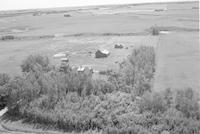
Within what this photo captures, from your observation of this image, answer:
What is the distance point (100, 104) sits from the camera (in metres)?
22.3

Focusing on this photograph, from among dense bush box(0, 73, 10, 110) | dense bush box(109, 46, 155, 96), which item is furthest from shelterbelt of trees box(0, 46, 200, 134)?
dense bush box(109, 46, 155, 96)

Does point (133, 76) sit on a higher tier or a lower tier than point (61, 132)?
higher

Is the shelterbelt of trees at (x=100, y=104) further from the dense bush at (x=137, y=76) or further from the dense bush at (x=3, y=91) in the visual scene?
the dense bush at (x=137, y=76)

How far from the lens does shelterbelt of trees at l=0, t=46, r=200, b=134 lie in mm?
19094

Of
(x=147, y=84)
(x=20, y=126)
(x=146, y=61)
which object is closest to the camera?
(x=20, y=126)

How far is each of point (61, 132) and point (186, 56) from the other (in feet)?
94.3

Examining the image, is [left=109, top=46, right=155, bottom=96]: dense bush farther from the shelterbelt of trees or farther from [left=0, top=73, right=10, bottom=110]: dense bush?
[left=0, top=73, right=10, bottom=110]: dense bush

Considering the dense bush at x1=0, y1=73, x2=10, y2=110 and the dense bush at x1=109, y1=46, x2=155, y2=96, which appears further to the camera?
the dense bush at x1=109, y1=46, x2=155, y2=96

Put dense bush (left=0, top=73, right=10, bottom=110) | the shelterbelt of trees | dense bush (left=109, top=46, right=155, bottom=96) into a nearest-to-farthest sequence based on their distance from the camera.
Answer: the shelterbelt of trees → dense bush (left=0, top=73, right=10, bottom=110) → dense bush (left=109, top=46, right=155, bottom=96)

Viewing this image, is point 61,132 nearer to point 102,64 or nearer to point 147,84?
point 147,84

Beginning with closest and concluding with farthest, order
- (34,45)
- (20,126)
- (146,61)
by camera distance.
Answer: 1. (20,126)
2. (146,61)
3. (34,45)

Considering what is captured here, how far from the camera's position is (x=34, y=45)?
6097cm

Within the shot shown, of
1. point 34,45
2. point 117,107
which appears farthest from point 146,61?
point 34,45

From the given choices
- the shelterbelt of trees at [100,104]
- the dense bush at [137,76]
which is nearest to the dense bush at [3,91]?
the shelterbelt of trees at [100,104]
